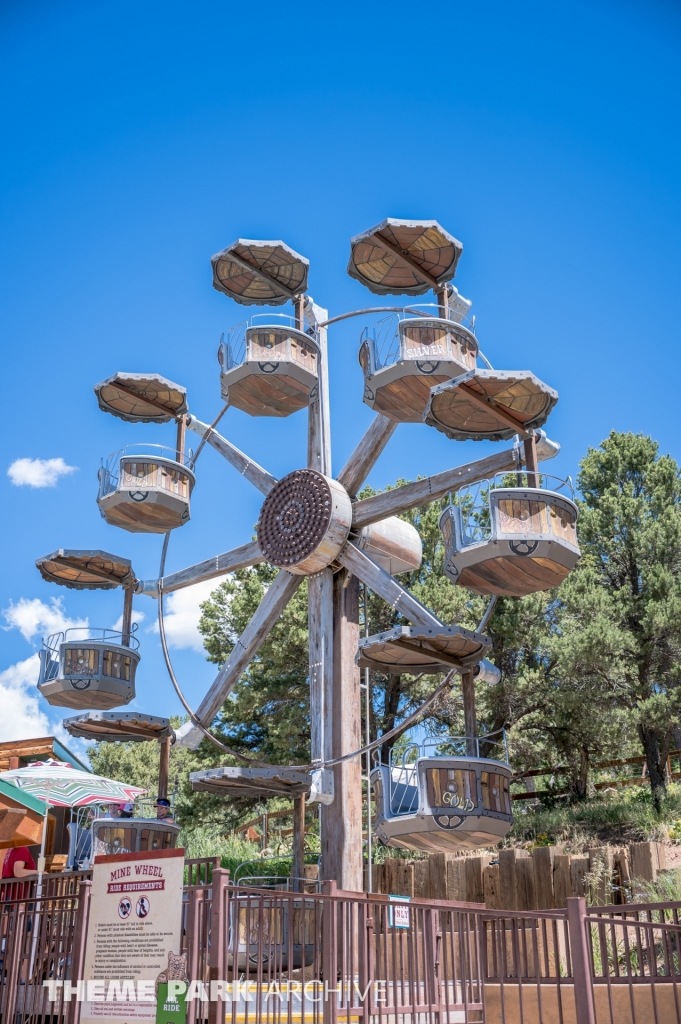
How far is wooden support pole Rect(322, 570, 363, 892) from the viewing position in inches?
576

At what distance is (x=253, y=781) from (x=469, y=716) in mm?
3653

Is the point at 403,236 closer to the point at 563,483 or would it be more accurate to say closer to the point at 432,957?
the point at 563,483

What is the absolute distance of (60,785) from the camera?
1372cm

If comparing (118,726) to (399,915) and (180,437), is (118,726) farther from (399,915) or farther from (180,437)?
(399,915)

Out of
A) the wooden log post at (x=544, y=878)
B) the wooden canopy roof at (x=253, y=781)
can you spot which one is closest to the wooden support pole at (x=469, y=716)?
the wooden log post at (x=544, y=878)

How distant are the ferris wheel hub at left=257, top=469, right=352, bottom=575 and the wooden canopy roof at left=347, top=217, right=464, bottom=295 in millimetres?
3309

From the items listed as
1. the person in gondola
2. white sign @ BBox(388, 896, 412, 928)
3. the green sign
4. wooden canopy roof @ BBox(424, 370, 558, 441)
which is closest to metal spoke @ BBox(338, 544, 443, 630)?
wooden canopy roof @ BBox(424, 370, 558, 441)

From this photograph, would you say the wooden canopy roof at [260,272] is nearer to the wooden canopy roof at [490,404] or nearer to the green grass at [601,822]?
the wooden canopy roof at [490,404]

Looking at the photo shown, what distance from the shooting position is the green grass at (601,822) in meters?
18.3

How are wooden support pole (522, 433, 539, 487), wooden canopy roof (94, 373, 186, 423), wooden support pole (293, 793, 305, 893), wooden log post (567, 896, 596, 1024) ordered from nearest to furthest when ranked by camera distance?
wooden log post (567, 896, 596, 1024) → wooden support pole (522, 433, 539, 487) → wooden support pole (293, 793, 305, 893) → wooden canopy roof (94, 373, 186, 423)

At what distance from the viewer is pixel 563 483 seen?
44.2 feet

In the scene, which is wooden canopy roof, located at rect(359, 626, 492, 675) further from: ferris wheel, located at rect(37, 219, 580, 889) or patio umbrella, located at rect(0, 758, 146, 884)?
patio umbrella, located at rect(0, 758, 146, 884)

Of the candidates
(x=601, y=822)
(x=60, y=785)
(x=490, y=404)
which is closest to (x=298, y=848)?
(x=60, y=785)

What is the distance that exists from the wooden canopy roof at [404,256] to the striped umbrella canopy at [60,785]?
8743 millimetres
